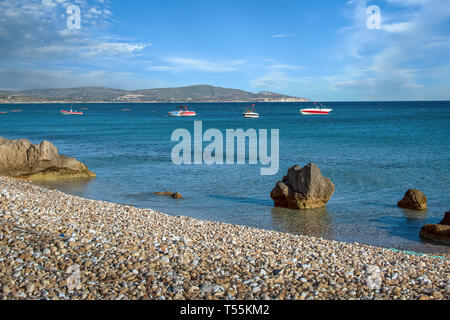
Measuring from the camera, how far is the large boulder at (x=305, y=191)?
58.5 ft

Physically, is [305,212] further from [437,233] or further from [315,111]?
[315,111]

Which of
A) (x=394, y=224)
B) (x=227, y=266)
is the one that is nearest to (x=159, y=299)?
(x=227, y=266)

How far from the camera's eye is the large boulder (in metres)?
17.8

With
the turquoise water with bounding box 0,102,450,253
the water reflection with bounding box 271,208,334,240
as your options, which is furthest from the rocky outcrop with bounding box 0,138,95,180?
the water reflection with bounding box 271,208,334,240

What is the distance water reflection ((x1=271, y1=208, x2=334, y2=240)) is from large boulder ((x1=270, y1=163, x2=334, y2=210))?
0.39 metres

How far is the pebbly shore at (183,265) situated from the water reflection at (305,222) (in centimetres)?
284

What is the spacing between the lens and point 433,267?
9.70 metres

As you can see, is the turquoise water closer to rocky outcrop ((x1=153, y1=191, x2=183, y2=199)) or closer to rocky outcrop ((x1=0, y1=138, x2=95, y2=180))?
rocky outcrop ((x1=153, y1=191, x2=183, y2=199))

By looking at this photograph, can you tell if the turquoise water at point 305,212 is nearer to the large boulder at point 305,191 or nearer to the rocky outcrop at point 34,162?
the large boulder at point 305,191

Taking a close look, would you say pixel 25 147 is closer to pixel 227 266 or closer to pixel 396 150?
pixel 227 266

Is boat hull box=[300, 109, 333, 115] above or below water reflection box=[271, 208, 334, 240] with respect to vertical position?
above

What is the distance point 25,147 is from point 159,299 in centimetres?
2056

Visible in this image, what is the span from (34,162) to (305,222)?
16.8 meters

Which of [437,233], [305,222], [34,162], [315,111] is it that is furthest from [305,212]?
[315,111]
